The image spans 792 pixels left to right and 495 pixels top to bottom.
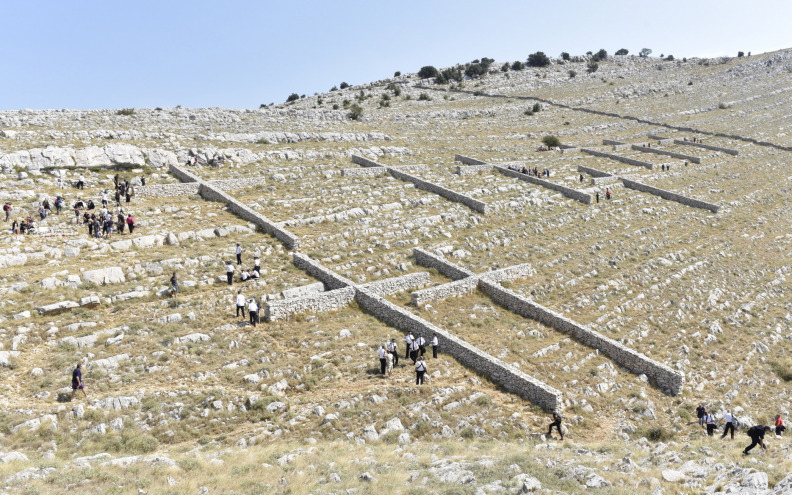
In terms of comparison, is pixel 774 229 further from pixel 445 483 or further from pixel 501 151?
pixel 445 483

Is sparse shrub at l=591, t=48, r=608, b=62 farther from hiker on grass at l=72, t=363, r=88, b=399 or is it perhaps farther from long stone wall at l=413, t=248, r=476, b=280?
hiker on grass at l=72, t=363, r=88, b=399

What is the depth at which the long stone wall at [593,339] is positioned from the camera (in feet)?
62.3

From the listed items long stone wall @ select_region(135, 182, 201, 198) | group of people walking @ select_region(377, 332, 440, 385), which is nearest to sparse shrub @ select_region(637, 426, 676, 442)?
group of people walking @ select_region(377, 332, 440, 385)

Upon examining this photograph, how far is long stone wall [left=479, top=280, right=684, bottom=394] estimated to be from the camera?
19.0m

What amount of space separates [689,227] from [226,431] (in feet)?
118

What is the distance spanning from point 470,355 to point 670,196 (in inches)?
1347

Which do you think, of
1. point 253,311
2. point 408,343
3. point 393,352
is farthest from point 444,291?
point 253,311

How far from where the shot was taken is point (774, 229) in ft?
127

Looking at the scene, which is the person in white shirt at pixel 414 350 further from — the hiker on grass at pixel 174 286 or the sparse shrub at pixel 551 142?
the sparse shrub at pixel 551 142

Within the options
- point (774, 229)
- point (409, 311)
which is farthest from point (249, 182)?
point (774, 229)

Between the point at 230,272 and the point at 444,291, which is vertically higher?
the point at 230,272

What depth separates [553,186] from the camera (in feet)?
147

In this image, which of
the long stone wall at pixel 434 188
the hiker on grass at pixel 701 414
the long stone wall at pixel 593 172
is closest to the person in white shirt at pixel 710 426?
the hiker on grass at pixel 701 414

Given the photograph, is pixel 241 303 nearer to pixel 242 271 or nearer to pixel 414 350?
pixel 242 271
